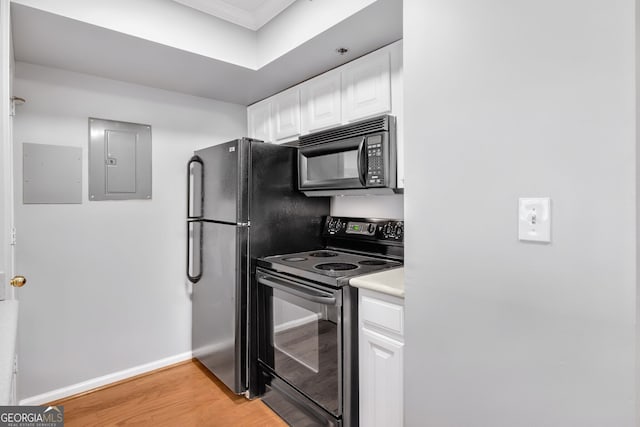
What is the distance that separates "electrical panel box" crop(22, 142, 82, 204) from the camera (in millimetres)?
2150

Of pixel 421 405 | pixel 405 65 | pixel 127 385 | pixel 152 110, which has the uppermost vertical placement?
pixel 152 110

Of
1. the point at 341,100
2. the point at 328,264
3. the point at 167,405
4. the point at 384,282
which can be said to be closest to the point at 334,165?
the point at 341,100

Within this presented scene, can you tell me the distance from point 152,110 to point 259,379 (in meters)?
2.10

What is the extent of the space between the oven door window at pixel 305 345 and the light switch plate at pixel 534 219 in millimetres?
938

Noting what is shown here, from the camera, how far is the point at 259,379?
2232 mm

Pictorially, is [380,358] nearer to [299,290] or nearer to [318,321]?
[318,321]

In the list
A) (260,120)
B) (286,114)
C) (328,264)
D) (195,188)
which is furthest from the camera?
(260,120)

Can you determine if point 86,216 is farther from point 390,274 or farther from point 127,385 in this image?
point 390,274

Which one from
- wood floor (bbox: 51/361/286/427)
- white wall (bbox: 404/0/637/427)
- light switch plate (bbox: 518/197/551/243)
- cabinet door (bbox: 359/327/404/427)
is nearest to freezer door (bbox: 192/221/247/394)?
wood floor (bbox: 51/361/286/427)

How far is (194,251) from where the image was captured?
106 inches

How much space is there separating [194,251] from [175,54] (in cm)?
141

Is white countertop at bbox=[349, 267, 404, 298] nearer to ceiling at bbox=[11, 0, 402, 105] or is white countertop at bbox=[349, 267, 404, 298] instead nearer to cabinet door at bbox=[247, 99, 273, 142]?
ceiling at bbox=[11, 0, 402, 105]

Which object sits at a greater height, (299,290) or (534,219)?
(534,219)

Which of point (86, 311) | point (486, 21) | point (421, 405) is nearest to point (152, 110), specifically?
point (86, 311)
